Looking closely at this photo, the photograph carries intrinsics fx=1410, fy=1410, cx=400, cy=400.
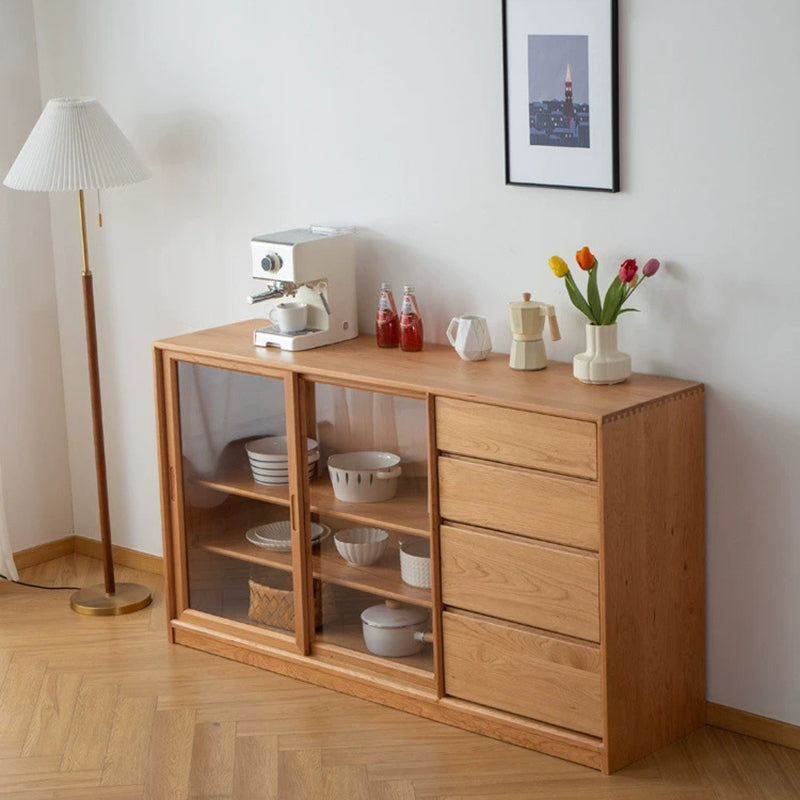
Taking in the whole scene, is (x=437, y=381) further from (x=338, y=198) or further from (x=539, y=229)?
(x=338, y=198)

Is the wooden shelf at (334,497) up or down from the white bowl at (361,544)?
up

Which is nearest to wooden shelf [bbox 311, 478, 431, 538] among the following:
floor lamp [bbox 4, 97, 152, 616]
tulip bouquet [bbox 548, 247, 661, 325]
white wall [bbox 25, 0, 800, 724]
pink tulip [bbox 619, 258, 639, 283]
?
white wall [bbox 25, 0, 800, 724]

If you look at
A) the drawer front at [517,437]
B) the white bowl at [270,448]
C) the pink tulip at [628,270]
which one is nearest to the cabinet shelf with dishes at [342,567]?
the white bowl at [270,448]

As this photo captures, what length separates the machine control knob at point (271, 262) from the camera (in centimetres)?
378

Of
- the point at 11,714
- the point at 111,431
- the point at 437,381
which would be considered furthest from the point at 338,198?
the point at 11,714

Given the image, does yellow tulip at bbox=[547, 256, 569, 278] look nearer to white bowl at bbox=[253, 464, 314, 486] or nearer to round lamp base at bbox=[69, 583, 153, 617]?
white bowl at bbox=[253, 464, 314, 486]

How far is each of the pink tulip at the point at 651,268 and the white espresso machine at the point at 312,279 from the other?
923 mm

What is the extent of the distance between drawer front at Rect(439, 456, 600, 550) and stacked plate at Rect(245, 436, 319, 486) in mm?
504

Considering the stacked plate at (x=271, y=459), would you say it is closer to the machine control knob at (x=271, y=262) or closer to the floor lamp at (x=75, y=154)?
the machine control knob at (x=271, y=262)

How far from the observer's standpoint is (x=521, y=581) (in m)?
3.33

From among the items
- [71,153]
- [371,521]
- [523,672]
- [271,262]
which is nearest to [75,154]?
[71,153]

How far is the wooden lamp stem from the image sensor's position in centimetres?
430

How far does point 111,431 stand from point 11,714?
1.32 metres

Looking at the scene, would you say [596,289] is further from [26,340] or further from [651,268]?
[26,340]
